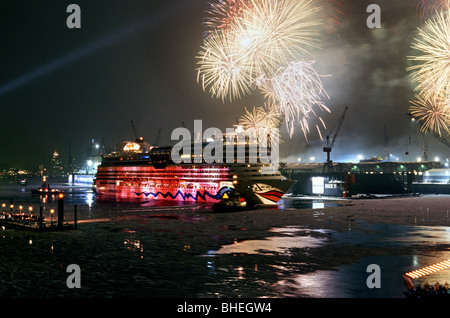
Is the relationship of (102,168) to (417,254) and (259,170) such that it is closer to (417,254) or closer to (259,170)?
(259,170)

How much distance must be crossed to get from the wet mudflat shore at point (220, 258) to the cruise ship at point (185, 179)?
21070 mm

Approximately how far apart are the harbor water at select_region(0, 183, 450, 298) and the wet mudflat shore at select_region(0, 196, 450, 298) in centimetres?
4

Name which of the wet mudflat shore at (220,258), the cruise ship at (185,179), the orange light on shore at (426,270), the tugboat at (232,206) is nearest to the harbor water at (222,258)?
the wet mudflat shore at (220,258)

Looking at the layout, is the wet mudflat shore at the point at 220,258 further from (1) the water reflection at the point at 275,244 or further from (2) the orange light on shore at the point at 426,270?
(2) the orange light on shore at the point at 426,270

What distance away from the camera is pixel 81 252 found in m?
19.4

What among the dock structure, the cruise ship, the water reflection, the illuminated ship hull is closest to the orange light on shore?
the water reflection

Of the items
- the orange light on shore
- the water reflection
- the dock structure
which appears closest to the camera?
the orange light on shore

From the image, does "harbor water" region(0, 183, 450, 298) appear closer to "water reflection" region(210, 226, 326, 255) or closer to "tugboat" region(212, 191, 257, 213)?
"water reflection" region(210, 226, 326, 255)

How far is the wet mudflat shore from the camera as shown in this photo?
12.7 meters

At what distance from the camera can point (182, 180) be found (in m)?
67.9

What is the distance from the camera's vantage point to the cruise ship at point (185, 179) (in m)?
54.0

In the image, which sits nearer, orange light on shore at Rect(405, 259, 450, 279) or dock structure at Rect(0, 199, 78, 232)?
orange light on shore at Rect(405, 259, 450, 279)

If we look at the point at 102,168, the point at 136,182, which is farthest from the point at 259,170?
the point at 102,168

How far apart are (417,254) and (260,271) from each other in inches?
326
